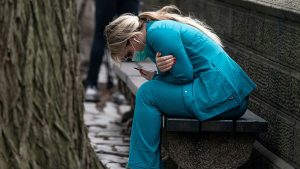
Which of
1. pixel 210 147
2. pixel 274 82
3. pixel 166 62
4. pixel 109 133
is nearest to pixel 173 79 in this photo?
pixel 166 62

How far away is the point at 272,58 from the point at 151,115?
81cm

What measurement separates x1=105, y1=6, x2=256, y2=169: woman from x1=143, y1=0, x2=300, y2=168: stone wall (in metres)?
0.22

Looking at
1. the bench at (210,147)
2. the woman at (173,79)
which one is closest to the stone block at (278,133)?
the bench at (210,147)

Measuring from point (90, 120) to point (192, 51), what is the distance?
3.48m

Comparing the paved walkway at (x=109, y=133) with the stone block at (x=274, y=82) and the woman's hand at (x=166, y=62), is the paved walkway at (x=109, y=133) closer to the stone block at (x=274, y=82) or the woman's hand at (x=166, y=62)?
the stone block at (x=274, y=82)

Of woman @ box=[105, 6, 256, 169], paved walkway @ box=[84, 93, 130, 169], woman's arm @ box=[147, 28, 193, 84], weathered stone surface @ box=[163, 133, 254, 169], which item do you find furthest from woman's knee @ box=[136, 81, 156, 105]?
paved walkway @ box=[84, 93, 130, 169]

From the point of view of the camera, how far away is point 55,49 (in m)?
4.80

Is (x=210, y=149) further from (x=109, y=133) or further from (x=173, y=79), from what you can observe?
(x=109, y=133)

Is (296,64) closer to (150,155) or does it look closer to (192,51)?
(192,51)

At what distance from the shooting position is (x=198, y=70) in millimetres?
5391

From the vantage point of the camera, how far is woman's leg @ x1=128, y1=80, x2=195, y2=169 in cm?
530

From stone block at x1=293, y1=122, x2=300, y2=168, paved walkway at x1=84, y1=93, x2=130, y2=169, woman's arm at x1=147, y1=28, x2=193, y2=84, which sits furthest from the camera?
paved walkway at x1=84, y1=93, x2=130, y2=169

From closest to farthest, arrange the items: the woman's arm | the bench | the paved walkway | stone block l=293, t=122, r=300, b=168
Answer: stone block l=293, t=122, r=300, b=168, the woman's arm, the bench, the paved walkway

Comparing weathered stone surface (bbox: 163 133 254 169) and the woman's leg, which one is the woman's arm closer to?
the woman's leg
